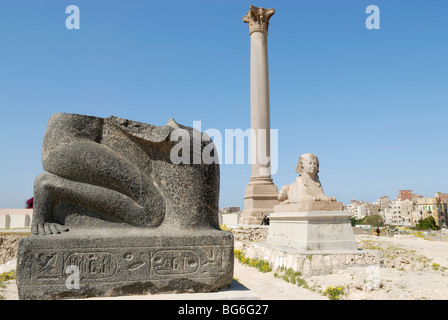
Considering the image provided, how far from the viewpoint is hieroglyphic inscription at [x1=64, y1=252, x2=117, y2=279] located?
128 inches

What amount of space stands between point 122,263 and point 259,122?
1424 cm

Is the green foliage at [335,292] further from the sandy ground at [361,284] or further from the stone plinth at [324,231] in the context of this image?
the stone plinth at [324,231]

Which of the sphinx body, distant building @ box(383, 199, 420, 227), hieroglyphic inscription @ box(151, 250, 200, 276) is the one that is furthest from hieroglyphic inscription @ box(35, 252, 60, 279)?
distant building @ box(383, 199, 420, 227)

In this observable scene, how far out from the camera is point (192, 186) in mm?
→ 3646

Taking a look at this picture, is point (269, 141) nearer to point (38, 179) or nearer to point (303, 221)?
point (303, 221)

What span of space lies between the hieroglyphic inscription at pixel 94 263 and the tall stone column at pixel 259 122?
12.6m

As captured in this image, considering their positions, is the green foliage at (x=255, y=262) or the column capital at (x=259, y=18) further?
the column capital at (x=259, y=18)

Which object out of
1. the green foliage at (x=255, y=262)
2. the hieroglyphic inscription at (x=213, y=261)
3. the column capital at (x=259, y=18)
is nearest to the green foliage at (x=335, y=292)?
the hieroglyphic inscription at (x=213, y=261)

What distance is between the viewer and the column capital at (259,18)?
17516 millimetres

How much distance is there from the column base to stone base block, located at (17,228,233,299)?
1220cm

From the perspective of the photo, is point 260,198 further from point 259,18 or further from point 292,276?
point 292,276
